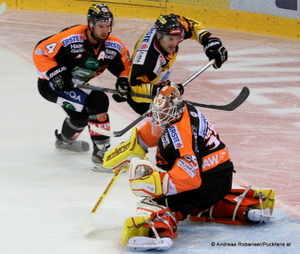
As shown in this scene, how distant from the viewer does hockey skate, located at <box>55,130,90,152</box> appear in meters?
5.24

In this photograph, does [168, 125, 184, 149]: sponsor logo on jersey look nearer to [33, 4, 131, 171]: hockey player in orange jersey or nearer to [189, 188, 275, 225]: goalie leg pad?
[189, 188, 275, 225]: goalie leg pad

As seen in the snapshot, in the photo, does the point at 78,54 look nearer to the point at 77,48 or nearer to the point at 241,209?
the point at 77,48

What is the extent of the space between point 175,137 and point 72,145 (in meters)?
1.79

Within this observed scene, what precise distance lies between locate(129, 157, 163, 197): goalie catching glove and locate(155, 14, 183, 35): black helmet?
55.3 inches

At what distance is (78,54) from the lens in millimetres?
4871

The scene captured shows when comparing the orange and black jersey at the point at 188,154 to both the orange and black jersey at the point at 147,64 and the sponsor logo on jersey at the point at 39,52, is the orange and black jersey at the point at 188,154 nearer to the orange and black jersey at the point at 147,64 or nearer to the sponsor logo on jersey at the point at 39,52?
the orange and black jersey at the point at 147,64

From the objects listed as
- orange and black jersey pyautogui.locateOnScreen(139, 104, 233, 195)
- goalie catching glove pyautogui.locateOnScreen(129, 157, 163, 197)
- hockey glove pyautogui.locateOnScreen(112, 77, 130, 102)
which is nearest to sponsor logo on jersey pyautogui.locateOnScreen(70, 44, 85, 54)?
hockey glove pyautogui.locateOnScreen(112, 77, 130, 102)

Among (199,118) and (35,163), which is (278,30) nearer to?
(35,163)

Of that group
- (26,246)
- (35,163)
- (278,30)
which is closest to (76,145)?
(35,163)

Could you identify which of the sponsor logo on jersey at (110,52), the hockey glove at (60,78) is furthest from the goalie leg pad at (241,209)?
the sponsor logo on jersey at (110,52)

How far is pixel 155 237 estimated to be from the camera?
3.49m

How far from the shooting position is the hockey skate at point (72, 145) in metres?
5.24

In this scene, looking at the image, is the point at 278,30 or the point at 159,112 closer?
the point at 159,112

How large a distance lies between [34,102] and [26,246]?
2.97m
